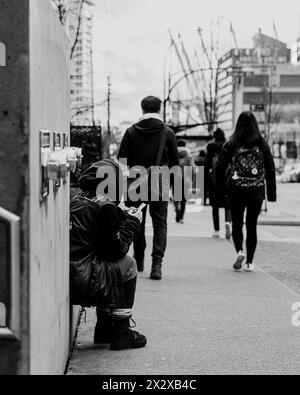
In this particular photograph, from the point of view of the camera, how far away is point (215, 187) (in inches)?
539

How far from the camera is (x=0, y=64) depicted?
128 inches

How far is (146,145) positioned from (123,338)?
12.2ft

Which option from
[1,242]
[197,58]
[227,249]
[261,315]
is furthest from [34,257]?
[197,58]

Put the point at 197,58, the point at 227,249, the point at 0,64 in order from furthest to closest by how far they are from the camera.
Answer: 1. the point at 197,58
2. the point at 227,249
3. the point at 0,64

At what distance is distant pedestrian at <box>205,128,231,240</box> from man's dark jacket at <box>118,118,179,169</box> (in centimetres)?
371

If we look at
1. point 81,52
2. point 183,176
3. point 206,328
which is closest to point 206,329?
point 206,328

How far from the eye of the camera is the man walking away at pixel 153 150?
29.9ft

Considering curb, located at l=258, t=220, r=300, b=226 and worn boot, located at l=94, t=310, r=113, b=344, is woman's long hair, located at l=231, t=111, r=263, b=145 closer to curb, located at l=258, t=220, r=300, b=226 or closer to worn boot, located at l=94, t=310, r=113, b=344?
worn boot, located at l=94, t=310, r=113, b=344

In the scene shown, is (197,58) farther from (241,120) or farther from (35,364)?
(35,364)

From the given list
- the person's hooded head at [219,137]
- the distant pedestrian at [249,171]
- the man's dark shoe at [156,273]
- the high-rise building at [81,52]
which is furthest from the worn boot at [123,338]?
the high-rise building at [81,52]

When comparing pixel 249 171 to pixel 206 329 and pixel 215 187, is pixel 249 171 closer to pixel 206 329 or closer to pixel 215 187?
pixel 206 329

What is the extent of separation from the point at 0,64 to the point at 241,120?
261 inches

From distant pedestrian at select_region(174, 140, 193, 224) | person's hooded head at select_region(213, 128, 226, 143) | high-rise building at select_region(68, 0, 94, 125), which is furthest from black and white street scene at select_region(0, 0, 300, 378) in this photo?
high-rise building at select_region(68, 0, 94, 125)
